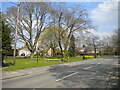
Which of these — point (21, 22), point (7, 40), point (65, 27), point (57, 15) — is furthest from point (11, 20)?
point (7, 40)

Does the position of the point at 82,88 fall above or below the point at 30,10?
below

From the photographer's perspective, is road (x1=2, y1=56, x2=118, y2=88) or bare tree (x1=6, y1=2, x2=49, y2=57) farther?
bare tree (x1=6, y1=2, x2=49, y2=57)

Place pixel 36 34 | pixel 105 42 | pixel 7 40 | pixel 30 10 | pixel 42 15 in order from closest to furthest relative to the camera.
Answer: pixel 7 40
pixel 30 10
pixel 42 15
pixel 36 34
pixel 105 42

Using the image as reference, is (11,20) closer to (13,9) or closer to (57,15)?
(13,9)

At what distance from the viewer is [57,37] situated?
33.5 meters

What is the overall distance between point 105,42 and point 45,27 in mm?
53739

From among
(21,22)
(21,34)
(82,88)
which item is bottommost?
(82,88)

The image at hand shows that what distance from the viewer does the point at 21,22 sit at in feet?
117

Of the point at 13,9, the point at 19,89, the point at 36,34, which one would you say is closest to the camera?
the point at 19,89

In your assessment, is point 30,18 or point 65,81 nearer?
point 65,81

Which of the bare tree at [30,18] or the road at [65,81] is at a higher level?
the bare tree at [30,18]

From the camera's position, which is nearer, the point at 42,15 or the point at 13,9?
the point at 13,9

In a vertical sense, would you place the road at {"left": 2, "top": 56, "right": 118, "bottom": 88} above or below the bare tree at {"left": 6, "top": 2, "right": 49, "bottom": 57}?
below

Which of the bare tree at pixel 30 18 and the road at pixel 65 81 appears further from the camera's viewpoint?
the bare tree at pixel 30 18
